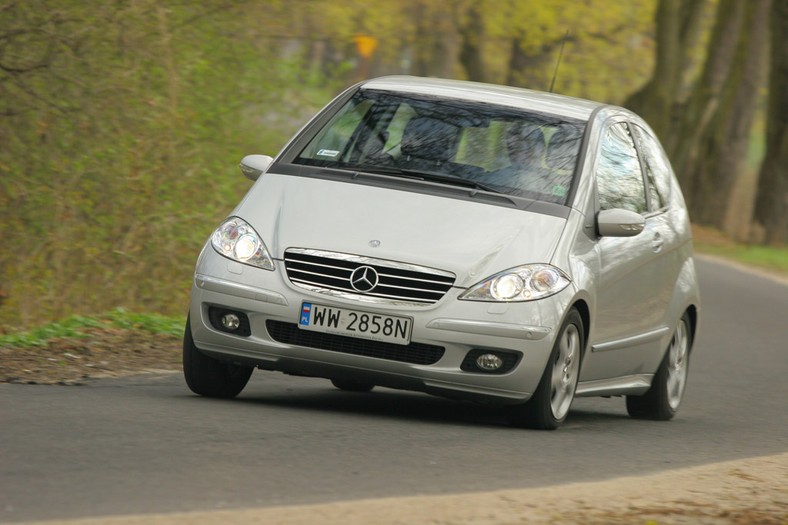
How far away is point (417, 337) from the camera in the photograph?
7688 millimetres

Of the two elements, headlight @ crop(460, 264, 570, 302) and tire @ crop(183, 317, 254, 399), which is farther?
tire @ crop(183, 317, 254, 399)

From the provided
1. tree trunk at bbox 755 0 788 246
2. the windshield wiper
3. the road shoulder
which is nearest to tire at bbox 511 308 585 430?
the windshield wiper

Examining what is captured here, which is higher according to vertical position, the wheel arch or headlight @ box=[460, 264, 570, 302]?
headlight @ box=[460, 264, 570, 302]

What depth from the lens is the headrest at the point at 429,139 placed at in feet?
28.7

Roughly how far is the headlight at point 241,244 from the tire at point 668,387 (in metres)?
3.27

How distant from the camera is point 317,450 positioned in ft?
22.3

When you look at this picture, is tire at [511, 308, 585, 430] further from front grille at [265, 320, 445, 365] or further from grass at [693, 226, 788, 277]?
grass at [693, 226, 788, 277]

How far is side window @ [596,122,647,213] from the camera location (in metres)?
8.98

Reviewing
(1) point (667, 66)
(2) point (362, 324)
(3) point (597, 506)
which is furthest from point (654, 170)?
(1) point (667, 66)

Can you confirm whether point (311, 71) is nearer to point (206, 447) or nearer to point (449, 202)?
point (449, 202)

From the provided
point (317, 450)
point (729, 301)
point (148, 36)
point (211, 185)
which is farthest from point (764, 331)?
point (317, 450)

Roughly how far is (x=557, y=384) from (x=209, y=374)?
1821mm

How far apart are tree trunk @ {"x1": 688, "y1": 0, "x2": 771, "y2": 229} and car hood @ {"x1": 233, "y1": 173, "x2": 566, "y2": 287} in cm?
2990

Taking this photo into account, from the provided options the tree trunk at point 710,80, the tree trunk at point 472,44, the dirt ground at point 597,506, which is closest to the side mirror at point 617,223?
the dirt ground at point 597,506
